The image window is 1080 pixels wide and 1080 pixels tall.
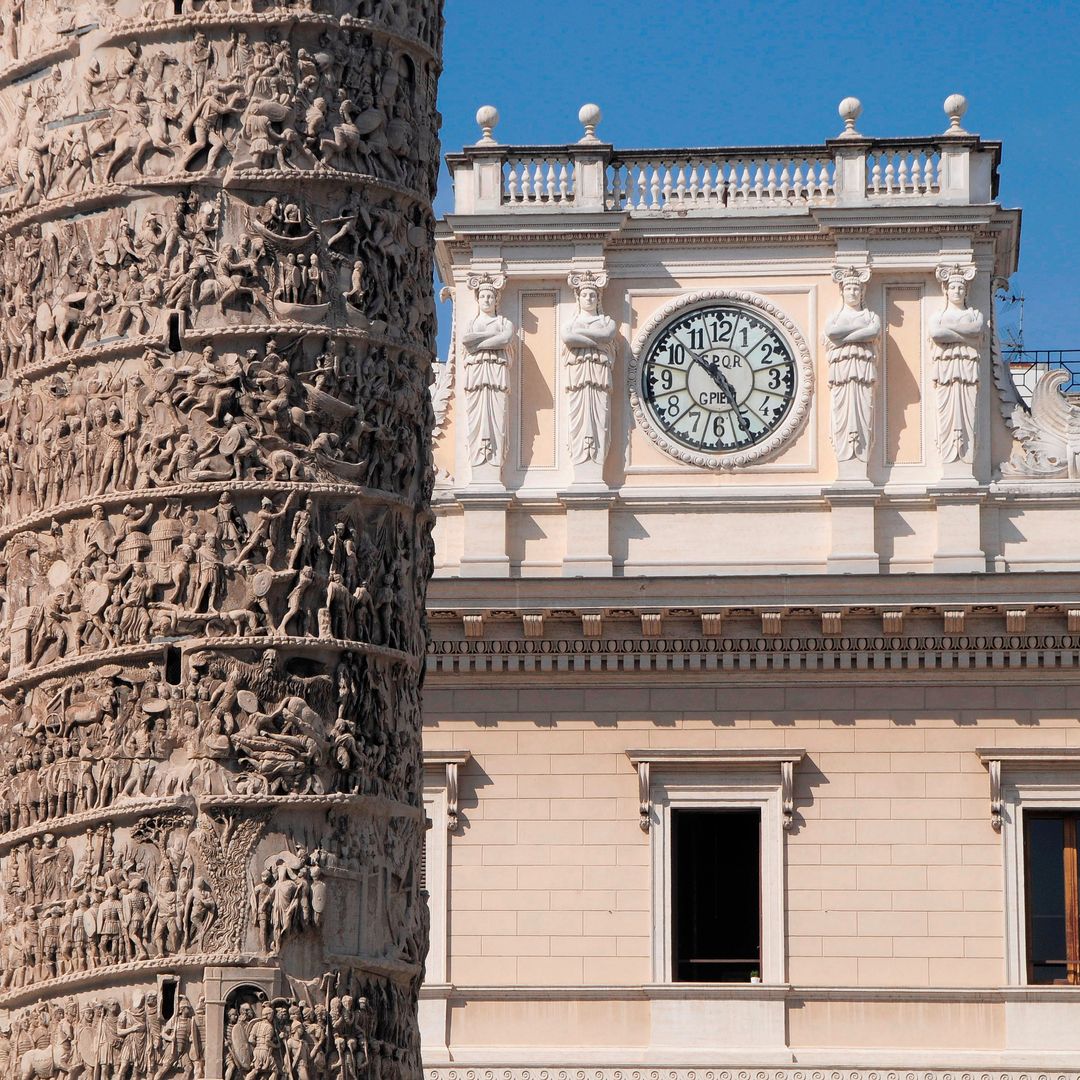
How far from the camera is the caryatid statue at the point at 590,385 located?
2845 centimetres

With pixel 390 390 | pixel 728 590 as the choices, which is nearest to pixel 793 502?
pixel 728 590

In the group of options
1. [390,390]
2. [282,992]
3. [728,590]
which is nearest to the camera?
[282,992]

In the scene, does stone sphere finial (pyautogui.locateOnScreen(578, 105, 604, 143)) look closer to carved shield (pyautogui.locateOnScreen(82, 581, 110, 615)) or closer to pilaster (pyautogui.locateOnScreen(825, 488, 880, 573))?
pilaster (pyautogui.locateOnScreen(825, 488, 880, 573))

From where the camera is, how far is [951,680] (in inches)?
1091

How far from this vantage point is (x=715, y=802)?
91.2ft

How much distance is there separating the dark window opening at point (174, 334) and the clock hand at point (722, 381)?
19361 millimetres

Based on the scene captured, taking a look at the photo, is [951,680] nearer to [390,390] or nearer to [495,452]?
[495,452]

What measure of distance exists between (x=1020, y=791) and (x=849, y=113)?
21.7 ft

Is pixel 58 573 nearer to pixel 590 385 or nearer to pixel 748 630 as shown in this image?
pixel 748 630

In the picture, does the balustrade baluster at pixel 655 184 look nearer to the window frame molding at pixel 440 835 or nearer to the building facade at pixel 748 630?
the building facade at pixel 748 630

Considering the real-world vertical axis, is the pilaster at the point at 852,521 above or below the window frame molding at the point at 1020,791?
above

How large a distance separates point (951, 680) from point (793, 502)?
7.35 feet

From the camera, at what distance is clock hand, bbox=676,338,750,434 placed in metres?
28.5

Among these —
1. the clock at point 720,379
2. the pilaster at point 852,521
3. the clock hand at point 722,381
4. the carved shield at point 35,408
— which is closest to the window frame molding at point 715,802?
the pilaster at point 852,521
